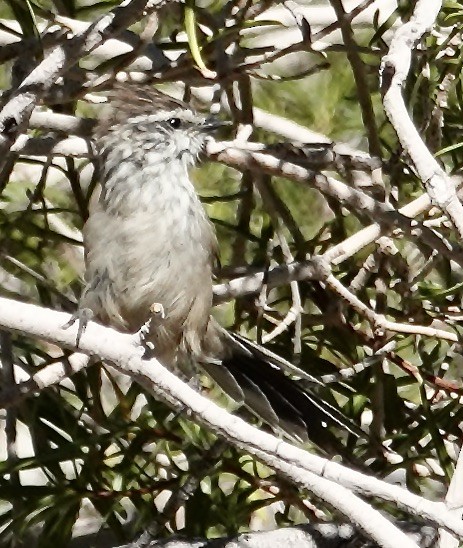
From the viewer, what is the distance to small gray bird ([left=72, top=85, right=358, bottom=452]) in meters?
2.85

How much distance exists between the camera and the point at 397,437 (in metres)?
2.61

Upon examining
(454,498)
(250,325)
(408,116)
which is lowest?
(250,325)

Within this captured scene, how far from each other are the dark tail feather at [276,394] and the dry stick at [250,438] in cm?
78

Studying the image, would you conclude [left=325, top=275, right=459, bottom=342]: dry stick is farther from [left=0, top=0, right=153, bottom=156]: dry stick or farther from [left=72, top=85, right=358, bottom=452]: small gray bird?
[left=0, top=0, right=153, bottom=156]: dry stick

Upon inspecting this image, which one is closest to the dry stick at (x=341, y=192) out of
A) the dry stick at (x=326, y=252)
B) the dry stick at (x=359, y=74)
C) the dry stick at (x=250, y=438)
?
the dry stick at (x=326, y=252)

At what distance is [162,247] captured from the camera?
288 centimetres

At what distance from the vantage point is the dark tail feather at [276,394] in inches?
107

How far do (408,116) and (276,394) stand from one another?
122 cm

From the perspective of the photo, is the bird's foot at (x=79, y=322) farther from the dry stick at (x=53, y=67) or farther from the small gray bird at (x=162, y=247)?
the small gray bird at (x=162, y=247)

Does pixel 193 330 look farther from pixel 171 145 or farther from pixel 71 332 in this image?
pixel 71 332

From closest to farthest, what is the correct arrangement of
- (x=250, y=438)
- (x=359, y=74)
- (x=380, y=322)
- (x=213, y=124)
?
(x=250, y=438) → (x=380, y=322) → (x=359, y=74) → (x=213, y=124)

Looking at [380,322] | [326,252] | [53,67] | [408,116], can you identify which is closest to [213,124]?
[326,252]

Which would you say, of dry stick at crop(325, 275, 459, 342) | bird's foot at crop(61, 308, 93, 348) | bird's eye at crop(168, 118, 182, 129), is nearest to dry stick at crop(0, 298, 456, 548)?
bird's foot at crop(61, 308, 93, 348)

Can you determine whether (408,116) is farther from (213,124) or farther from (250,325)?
(250,325)
